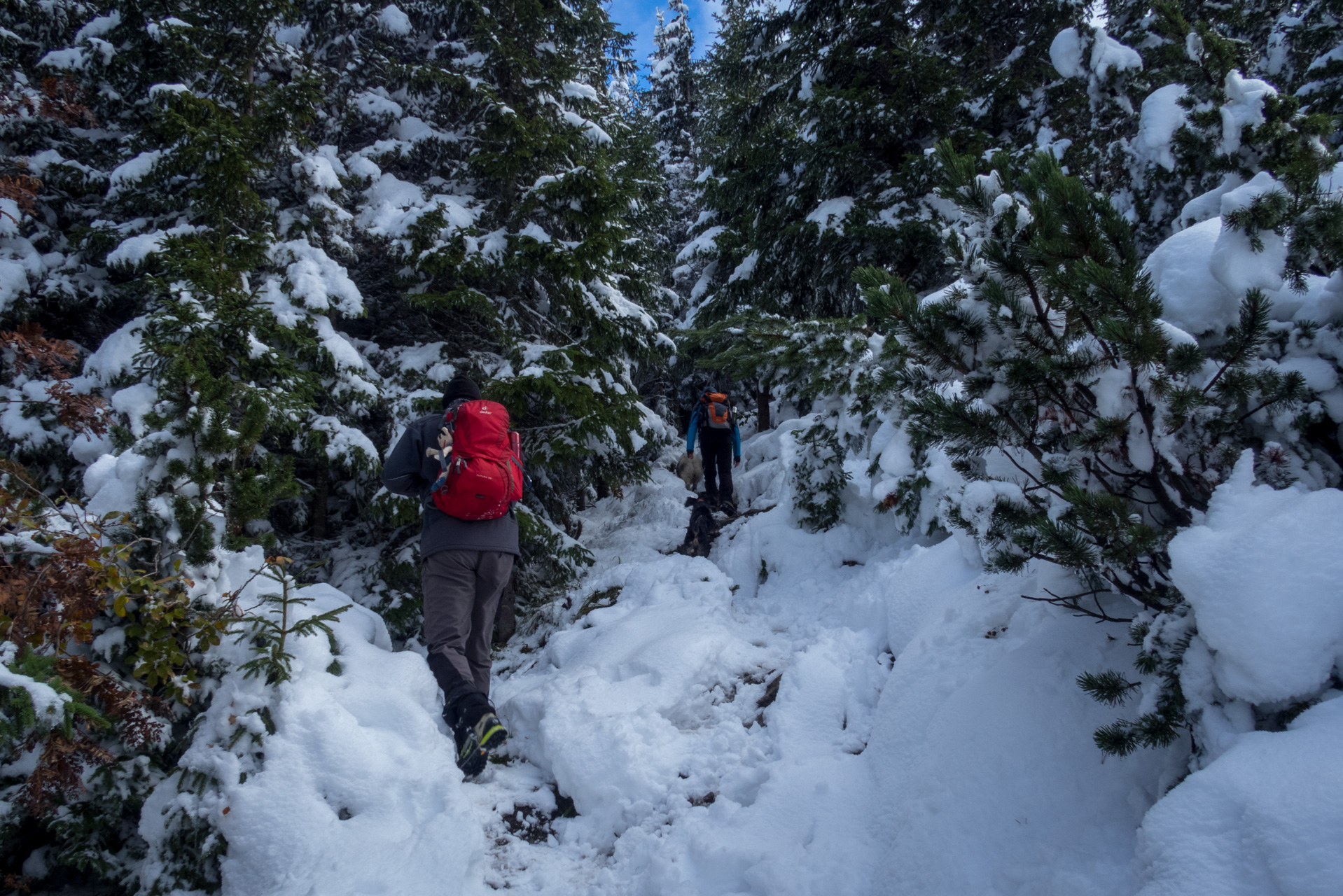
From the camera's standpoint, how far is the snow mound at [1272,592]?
5.34 feet

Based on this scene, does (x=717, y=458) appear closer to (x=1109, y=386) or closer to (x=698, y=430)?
(x=698, y=430)

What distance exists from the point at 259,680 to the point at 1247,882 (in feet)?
13.0

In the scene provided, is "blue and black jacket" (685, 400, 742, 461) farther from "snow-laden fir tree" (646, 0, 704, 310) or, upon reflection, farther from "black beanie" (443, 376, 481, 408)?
"snow-laden fir tree" (646, 0, 704, 310)

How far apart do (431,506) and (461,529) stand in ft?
0.99

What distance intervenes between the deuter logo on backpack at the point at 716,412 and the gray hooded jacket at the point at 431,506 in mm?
4925

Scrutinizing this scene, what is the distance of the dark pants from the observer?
8844 millimetres

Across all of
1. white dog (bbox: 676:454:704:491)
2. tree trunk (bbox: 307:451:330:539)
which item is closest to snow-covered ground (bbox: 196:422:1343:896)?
tree trunk (bbox: 307:451:330:539)

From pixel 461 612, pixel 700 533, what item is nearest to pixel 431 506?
pixel 461 612

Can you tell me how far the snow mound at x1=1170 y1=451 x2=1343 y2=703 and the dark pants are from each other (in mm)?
7056

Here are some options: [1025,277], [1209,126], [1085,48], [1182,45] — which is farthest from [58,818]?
[1085,48]

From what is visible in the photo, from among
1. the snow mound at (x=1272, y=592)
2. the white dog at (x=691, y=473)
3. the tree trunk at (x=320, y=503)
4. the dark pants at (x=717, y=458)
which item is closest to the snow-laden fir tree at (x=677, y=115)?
the white dog at (x=691, y=473)

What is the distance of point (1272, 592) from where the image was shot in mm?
1665

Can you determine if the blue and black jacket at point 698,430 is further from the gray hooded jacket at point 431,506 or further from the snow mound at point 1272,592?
the snow mound at point 1272,592

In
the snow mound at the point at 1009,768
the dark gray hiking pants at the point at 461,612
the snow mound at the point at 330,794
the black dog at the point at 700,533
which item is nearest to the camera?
the snow mound at the point at 1009,768
